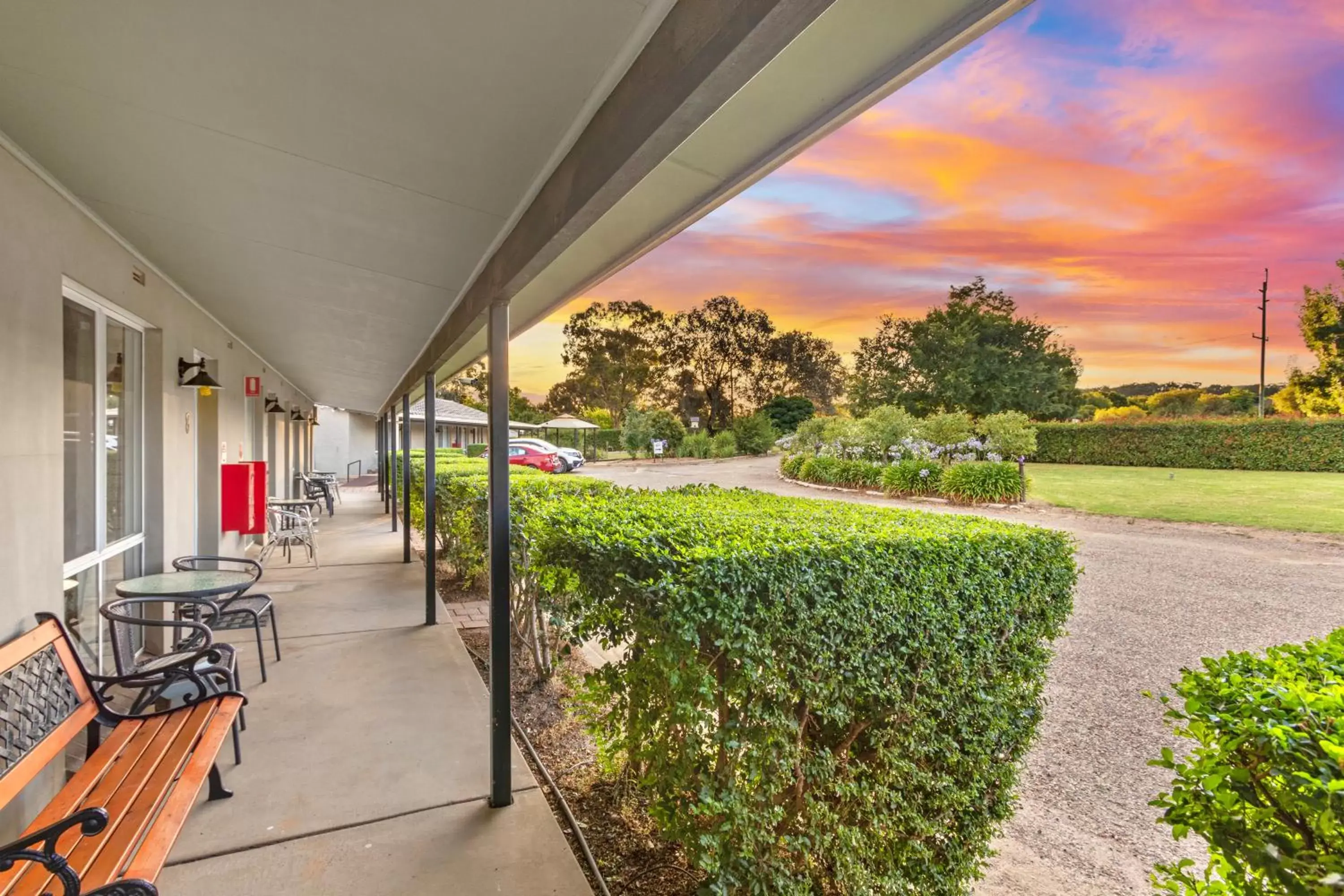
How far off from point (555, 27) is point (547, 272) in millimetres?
1548

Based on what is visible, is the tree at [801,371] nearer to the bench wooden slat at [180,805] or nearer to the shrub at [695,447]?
the shrub at [695,447]

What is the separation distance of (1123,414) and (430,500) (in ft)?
79.9

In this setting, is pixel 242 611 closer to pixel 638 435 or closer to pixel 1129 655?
pixel 1129 655

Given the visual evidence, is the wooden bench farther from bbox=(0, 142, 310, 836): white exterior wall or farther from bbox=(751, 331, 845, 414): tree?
bbox=(751, 331, 845, 414): tree

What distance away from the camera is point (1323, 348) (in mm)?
10797

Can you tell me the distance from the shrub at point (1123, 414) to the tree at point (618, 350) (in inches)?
945

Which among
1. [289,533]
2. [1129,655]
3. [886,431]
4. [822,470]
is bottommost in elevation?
[1129,655]

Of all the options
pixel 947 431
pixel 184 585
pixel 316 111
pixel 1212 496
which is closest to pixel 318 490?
pixel 184 585

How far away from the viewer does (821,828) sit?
201cm

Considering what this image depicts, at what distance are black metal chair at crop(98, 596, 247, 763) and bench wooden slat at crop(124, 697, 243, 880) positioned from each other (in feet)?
1.21

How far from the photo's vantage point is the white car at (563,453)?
23.1 meters

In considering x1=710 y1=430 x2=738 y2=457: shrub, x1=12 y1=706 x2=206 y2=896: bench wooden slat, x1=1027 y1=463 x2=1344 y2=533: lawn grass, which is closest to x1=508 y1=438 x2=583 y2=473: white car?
x1=710 y1=430 x2=738 y2=457: shrub

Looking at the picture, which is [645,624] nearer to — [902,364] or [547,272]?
[547,272]

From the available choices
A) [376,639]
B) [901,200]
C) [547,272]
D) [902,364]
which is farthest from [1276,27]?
[902,364]
